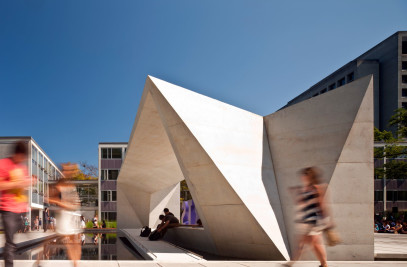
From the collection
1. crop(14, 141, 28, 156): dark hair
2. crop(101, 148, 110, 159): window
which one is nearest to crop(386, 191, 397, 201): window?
crop(101, 148, 110, 159): window

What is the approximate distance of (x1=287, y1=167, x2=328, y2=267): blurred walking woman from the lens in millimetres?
4793

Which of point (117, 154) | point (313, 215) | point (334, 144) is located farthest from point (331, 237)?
point (117, 154)

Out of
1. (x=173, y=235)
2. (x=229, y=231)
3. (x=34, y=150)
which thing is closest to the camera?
(x=229, y=231)

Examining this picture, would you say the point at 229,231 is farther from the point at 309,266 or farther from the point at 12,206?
the point at 12,206

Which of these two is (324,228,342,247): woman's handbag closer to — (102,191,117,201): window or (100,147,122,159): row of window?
(100,147,122,159): row of window

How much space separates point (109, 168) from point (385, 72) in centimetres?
4334

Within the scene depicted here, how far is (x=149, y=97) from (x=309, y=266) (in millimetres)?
6432

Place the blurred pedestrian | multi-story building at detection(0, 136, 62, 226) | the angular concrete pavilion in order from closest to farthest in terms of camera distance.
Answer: the blurred pedestrian < the angular concrete pavilion < multi-story building at detection(0, 136, 62, 226)

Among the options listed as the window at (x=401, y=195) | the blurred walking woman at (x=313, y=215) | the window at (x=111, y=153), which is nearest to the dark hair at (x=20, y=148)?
the blurred walking woman at (x=313, y=215)

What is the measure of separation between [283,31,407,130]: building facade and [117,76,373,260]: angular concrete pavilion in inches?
1785

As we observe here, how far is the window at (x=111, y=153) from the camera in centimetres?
4444

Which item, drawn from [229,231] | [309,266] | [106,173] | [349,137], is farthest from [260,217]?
[106,173]

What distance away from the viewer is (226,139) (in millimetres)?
8672

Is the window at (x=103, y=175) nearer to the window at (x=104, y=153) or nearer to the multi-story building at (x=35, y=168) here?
the window at (x=104, y=153)
